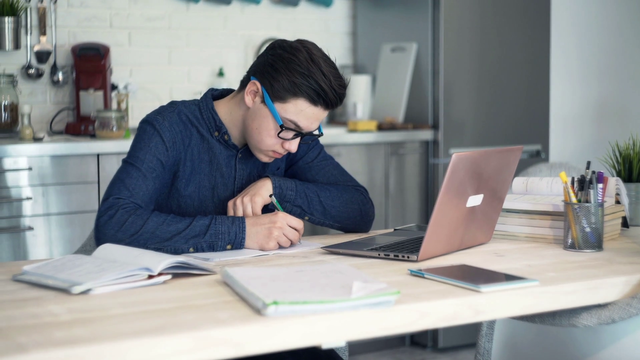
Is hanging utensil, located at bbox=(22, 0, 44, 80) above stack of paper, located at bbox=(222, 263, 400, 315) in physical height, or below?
above

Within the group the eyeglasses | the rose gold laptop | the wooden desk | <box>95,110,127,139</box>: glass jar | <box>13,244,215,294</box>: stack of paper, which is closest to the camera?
the wooden desk

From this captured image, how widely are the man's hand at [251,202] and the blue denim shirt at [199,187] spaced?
0.04 metres

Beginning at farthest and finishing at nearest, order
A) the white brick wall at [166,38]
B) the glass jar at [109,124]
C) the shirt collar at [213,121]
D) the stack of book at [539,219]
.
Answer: the white brick wall at [166,38] → the glass jar at [109,124] → the shirt collar at [213,121] → the stack of book at [539,219]

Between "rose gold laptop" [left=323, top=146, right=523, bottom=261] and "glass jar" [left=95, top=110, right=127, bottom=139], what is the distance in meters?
1.65

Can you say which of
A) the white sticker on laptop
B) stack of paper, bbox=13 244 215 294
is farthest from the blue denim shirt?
the white sticker on laptop

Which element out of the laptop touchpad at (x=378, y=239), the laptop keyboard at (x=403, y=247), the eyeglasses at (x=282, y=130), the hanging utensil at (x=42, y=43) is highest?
the hanging utensil at (x=42, y=43)

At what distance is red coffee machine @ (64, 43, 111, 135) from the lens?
318 cm

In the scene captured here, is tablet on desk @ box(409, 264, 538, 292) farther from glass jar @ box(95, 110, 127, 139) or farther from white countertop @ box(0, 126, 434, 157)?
glass jar @ box(95, 110, 127, 139)

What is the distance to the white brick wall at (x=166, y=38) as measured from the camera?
3320 mm

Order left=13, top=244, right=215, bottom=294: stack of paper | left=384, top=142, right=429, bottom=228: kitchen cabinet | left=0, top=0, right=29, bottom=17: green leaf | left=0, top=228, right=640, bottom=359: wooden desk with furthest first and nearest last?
left=384, top=142, right=429, bottom=228: kitchen cabinet < left=0, top=0, right=29, bottom=17: green leaf < left=13, top=244, right=215, bottom=294: stack of paper < left=0, top=228, right=640, bottom=359: wooden desk

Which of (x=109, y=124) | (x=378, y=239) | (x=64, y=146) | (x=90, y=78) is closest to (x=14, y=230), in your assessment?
(x=64, y=146)

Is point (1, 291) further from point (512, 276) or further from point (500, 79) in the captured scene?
point (500, 79)

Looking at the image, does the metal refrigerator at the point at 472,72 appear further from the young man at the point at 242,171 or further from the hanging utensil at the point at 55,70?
the hanging utensil at the point at 55,70

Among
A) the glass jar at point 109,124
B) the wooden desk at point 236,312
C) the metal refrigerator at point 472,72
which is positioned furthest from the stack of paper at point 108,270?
the metal refrigerator at point 472,72
